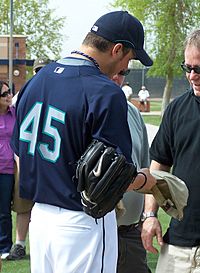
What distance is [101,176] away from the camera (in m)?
3.43

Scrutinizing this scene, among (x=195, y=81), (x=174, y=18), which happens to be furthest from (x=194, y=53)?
(x=174, y=18)

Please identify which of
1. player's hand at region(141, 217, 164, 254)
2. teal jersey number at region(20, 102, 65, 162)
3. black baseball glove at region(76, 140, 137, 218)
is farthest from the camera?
player's hand at region(141, 217, 164, 254)

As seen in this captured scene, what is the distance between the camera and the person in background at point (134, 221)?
16.1 ft

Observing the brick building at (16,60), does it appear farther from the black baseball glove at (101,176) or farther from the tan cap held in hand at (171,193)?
the black baseball glove at (101,176)

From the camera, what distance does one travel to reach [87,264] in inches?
143

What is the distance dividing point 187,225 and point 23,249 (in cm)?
386

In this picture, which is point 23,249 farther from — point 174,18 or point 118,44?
point 174,18

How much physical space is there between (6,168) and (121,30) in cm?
397

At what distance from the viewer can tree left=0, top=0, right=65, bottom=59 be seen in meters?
38.0

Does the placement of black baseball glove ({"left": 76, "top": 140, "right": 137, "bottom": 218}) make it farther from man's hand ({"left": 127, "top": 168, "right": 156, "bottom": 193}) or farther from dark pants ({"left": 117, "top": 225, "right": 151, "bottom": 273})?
dark pants ({"left": 117, "top": 225, "right": 151, "bottom": 273})

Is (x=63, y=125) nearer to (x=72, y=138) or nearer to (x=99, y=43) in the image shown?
(x=72, y=138)

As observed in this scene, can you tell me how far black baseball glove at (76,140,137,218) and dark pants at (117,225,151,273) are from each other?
155cm

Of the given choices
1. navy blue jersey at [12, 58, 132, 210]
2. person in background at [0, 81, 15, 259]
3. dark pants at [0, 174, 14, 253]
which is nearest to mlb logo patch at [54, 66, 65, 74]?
navy blue jersey at [12, 58, 132, 210]

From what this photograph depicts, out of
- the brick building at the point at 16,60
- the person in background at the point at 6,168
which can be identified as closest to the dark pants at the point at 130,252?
the person in background at the point at 6,168
